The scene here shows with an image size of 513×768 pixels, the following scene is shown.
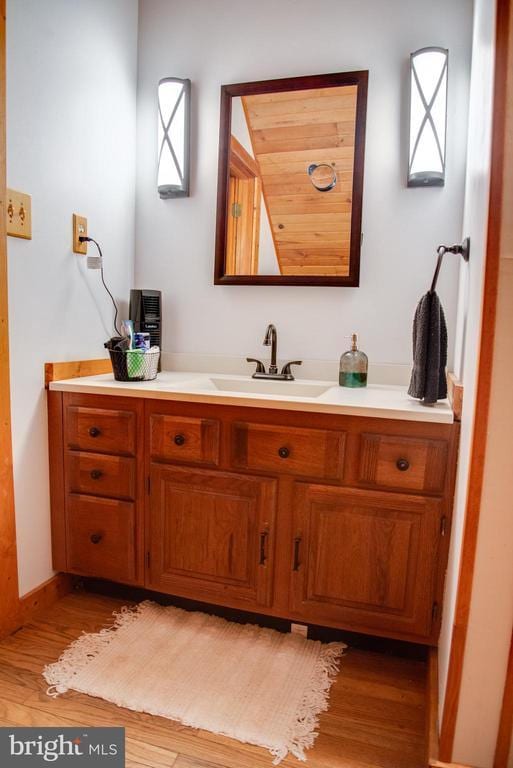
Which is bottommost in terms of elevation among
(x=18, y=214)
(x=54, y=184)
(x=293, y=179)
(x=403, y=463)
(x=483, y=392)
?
(x=403, y=463)

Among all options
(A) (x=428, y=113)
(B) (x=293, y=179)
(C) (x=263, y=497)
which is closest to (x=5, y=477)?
(C) (x=263, y=497)

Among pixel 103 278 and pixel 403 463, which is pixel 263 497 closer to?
pixel 403 463

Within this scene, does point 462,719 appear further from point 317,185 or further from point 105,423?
point 317,185

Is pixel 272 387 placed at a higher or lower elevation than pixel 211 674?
higher

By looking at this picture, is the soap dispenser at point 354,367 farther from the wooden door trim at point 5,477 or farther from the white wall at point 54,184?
the wooden door trim at point 5,477

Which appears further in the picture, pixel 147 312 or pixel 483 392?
pixel 147 312

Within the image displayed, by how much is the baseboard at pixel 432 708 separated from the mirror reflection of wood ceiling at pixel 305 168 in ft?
4.22

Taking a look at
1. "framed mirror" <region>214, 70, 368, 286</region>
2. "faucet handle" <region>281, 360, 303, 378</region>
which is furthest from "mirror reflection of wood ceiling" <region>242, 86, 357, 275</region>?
"faucet handle" <region>281, 360, 303, 378</region>

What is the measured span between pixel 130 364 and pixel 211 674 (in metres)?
0.99

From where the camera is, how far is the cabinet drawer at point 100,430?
1.57m

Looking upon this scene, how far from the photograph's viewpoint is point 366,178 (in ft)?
5.79

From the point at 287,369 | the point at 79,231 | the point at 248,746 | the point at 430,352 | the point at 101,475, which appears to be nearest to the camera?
the point at 248,746

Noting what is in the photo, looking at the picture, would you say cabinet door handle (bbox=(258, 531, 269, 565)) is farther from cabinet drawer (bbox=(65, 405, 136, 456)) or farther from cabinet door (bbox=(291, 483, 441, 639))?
cabinet drawer (bbox=(65, 405, 136, 456))

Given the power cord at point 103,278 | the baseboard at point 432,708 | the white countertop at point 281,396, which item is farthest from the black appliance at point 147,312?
the baseboard at point 432,708
